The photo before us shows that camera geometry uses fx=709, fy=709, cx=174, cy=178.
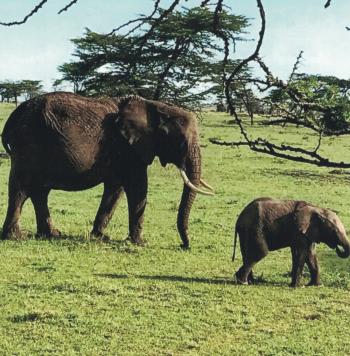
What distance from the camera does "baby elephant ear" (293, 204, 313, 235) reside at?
8680 millimetres

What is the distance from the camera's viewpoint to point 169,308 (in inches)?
287

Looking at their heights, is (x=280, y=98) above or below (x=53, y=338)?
above

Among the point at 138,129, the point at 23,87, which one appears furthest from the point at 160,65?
the point at 23,87

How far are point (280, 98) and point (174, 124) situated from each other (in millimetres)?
8870

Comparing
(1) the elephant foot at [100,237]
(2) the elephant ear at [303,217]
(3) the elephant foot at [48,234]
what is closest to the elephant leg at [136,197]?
(1) the elephant foot at [100,237]

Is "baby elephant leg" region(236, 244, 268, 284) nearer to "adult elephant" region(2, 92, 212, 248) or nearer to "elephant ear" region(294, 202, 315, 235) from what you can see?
"elephant ear" region(294, 202, 315, 235)

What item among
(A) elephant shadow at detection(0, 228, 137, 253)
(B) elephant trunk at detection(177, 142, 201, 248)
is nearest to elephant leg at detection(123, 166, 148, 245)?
(A) elephant shadow at detection(0, 228, 137, 253)

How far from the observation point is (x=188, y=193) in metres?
10.8

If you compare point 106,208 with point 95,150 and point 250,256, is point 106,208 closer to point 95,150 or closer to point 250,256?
point 95,150

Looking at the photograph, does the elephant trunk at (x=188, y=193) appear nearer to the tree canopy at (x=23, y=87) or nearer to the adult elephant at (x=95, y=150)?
the adult elephant at (x=95, y=150)

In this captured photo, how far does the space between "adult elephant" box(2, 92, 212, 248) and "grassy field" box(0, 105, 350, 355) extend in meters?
0.66

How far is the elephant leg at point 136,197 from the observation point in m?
11.0

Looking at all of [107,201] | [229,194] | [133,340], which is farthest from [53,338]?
[229,194]

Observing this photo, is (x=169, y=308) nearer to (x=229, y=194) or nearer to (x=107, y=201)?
(x=107, y=201)
